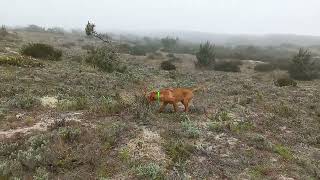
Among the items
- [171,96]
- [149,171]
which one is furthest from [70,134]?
[171,96]

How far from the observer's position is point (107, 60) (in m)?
25.7

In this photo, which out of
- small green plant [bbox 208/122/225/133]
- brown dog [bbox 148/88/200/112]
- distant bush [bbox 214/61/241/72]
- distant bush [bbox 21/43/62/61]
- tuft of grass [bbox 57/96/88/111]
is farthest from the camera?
distant bush [bbox 214/61/241/72]

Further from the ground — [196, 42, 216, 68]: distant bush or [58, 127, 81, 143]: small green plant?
[58, 127, 81, 143]: small green plant

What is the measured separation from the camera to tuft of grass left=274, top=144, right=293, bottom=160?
37.6 ft

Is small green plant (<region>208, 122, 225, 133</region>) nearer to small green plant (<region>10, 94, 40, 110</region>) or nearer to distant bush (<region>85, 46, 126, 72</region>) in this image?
small green plant (<region>10, 94, 40, 110</region>)

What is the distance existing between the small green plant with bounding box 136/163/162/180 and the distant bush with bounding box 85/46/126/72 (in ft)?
53.5

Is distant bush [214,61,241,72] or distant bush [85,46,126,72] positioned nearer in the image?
distant bush [85,46,126,72]

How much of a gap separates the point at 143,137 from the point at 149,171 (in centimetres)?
206

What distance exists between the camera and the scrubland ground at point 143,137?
31.5 feet

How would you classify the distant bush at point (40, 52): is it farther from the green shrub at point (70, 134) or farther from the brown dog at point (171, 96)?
the green shrub at point (70, 134)

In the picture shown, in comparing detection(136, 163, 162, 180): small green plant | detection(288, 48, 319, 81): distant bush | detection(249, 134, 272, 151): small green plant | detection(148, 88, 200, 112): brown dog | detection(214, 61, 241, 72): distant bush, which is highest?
detection(148, 88, 200, 112): brown dog

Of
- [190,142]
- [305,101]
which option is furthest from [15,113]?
[305,101]

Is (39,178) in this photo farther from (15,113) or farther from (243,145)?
(243,145)

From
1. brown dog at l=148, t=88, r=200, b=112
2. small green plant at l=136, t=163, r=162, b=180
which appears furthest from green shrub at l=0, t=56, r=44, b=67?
small green plant at l=136, t=163, r=162, b=180
